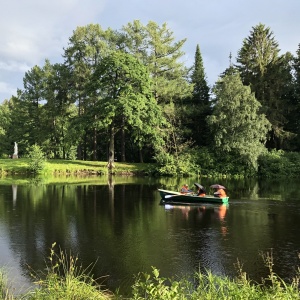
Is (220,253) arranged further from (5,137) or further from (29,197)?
(5,137)

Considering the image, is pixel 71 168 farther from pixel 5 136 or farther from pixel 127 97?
pixel 5 136

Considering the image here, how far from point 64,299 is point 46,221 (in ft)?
35.6

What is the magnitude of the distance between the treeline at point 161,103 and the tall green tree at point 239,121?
0.40 feet

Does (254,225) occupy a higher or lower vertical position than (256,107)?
lower

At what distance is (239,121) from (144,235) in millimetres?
32041

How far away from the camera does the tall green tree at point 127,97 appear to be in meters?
45.3

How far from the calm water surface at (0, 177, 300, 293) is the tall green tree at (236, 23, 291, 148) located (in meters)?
28.6

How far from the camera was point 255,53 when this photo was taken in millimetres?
Answer: 52625

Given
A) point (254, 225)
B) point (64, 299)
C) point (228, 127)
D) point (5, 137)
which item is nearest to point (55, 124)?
point (5, 137)

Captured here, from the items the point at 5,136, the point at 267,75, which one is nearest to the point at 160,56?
the point at 267,75

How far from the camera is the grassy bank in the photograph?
42812 mm

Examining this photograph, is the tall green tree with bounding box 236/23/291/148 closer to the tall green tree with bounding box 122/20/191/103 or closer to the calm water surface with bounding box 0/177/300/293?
the tall green tree with bounding box 122/20/191/103

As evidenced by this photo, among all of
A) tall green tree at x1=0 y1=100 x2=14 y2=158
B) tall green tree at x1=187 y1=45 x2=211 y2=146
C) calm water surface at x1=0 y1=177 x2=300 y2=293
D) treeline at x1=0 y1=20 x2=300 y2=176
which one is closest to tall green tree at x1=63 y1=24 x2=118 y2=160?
treeline at x1=0 y1=20 x2=300 y2=176

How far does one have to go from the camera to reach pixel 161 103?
174ft
